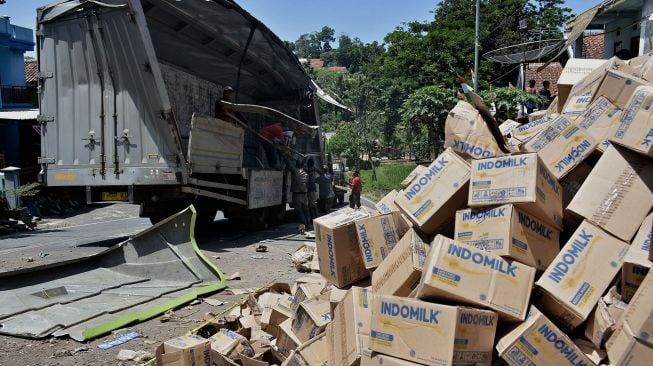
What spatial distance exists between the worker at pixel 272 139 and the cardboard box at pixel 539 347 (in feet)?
26.6

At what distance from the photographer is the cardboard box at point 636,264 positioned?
2781 millimetres

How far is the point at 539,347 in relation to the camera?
2764mm

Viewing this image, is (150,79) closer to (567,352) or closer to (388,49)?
(567,352)

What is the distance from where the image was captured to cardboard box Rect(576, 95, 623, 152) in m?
3.61

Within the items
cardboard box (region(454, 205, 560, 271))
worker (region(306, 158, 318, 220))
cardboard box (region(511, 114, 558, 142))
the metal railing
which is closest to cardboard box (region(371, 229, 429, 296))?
cardboard box (region(454, 205, 560, 271))

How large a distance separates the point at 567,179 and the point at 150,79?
570 cm

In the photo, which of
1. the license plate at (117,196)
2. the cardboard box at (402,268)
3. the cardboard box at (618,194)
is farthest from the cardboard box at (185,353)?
the license plate at (117,196)

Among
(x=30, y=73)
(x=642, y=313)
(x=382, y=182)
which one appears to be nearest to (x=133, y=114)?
(x=642, y=313)

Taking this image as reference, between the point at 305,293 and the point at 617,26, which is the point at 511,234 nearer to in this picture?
the point at 305,293

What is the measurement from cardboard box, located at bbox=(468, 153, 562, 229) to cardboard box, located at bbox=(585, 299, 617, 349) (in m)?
0.56

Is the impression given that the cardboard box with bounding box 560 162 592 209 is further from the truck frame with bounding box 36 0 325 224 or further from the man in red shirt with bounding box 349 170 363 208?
the man in red shirt with bounding box 349 170 363 208

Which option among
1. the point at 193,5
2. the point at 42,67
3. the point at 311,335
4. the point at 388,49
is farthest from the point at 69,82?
the point at 388,49

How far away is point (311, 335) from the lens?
358 centimetres

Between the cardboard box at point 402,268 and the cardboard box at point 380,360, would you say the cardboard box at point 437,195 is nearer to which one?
the cardboard box at point 402,268
